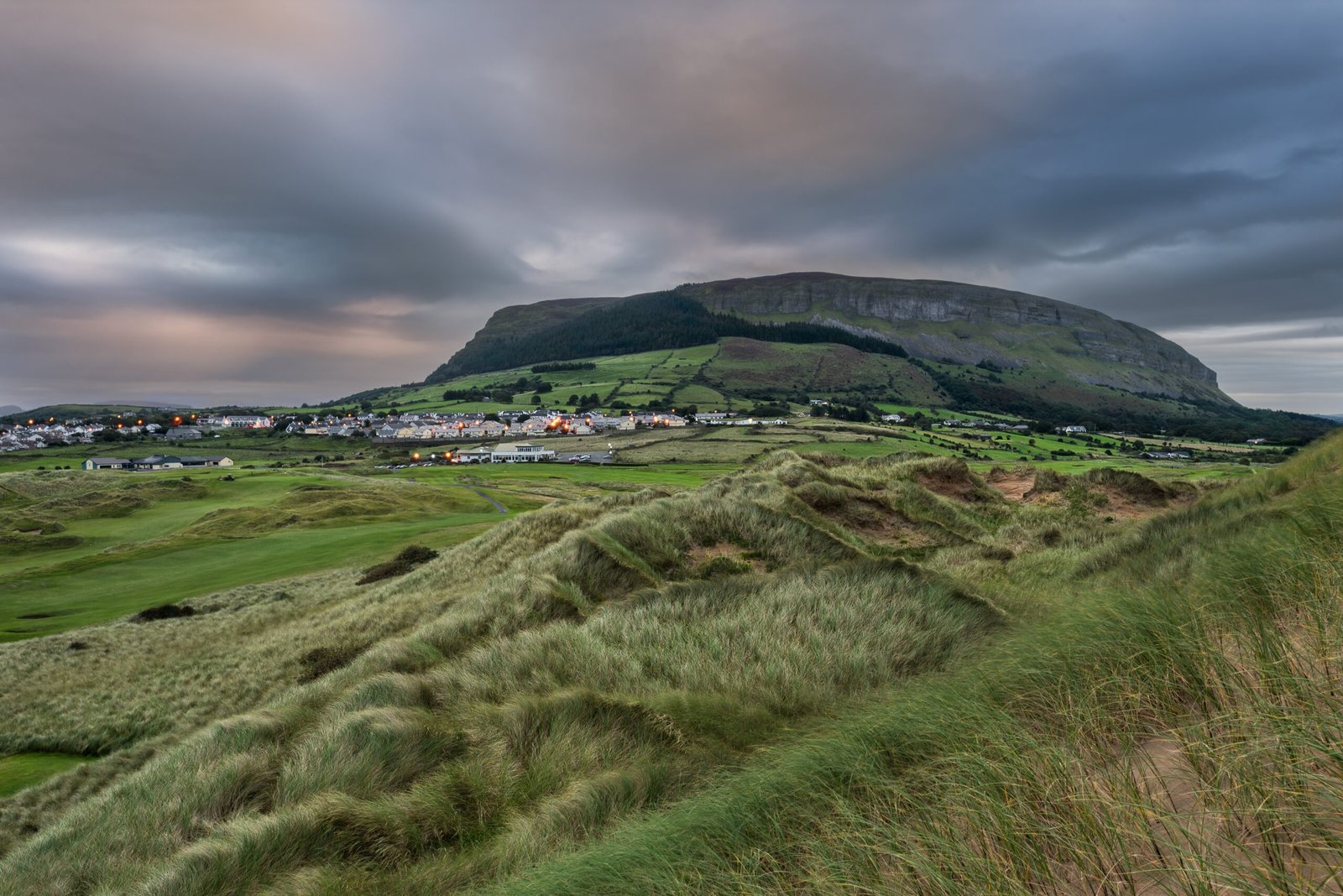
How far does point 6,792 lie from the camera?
10922 millimetres

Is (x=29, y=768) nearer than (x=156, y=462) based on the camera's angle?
Yes

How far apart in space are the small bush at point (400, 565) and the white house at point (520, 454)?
86120mm

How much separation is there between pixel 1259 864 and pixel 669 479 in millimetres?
70293

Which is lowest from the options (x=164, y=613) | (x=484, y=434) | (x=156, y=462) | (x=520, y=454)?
(x=156, y=462)

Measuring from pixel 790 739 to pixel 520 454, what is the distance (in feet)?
389

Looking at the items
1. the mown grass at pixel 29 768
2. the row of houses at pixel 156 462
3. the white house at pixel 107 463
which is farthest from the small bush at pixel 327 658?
the white house at pixel 107 463

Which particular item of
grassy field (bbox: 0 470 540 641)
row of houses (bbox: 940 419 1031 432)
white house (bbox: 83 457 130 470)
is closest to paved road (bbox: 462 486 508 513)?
grassy field (bbox: 0 470 540 641)

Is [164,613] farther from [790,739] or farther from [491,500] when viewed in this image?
[491,500]

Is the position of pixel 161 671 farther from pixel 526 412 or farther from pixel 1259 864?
pixel 526 412

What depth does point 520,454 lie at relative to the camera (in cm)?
11894

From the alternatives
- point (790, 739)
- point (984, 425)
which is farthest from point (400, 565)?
point (984, 425)

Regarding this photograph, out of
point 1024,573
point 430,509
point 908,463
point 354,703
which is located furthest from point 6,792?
point 430,509

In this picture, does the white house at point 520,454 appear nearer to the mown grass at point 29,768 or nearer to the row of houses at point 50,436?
the mown grass at point 29,768

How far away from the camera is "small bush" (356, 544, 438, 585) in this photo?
2392cm
